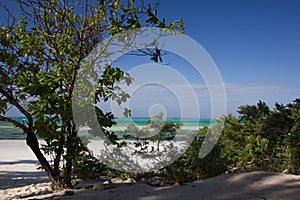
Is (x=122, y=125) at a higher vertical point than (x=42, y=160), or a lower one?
higher

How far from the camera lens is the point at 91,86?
4230 millimetres

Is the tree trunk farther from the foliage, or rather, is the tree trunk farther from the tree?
the foliage

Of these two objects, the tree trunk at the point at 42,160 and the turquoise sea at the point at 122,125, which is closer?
the tree trunk at the point at 42,160

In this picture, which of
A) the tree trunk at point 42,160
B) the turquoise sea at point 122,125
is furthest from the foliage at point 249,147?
the tree trunk at point 42,160

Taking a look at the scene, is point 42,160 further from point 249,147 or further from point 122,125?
point 249,147

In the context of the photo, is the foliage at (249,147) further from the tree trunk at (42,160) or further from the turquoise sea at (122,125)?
the tree trunk at (42,160)

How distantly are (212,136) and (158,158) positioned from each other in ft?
4.05

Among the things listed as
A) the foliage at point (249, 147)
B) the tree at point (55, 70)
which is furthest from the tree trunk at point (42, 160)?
the foliage at point (249, 147)

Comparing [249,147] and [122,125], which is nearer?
[249,147]

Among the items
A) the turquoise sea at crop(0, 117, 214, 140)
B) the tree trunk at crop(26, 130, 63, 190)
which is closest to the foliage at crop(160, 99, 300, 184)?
the turquoise sea at crop(0, 117, 214, 140)

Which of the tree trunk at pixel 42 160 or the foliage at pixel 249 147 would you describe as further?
the foliage at pixel 249 147

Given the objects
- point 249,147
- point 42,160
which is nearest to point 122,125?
point 42,160

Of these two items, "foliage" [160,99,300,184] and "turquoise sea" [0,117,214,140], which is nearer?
"foliage" [160,99,300,184]

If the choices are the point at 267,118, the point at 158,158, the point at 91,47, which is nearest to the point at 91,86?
the point at 91,47
